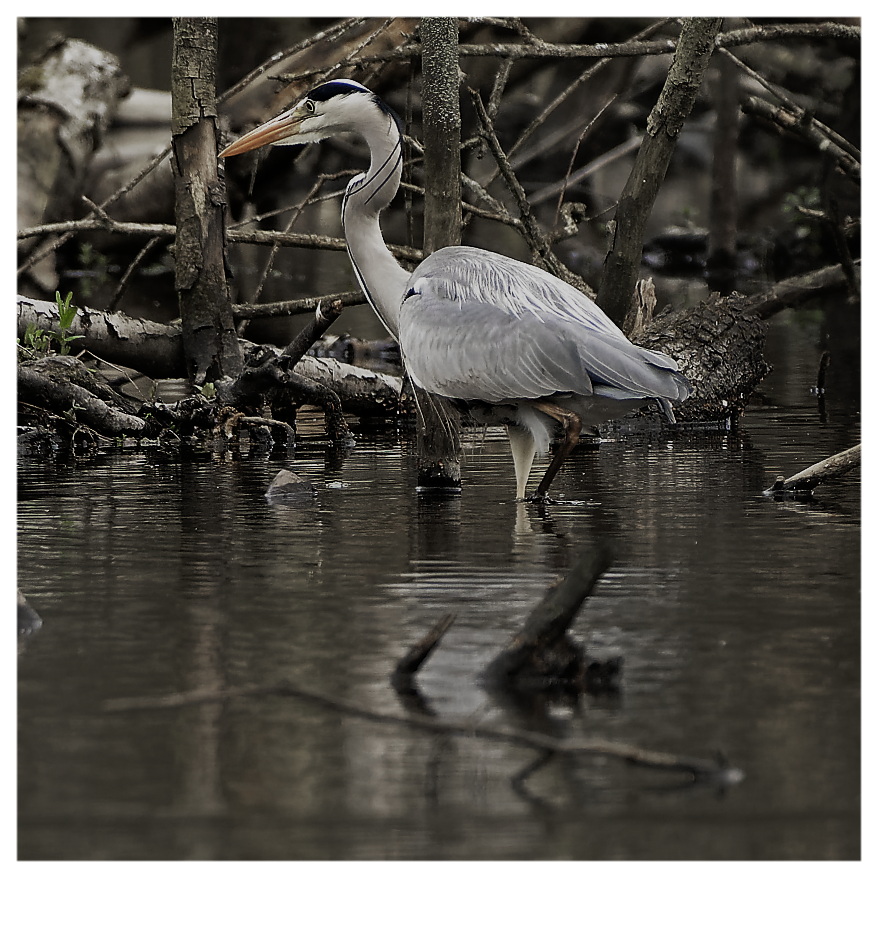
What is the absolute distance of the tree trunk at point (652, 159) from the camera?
1014 centimetres

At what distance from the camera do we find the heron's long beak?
927 cm

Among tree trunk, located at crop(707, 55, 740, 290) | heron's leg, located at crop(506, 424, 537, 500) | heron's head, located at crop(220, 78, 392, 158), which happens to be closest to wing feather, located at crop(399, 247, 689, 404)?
heron's leg, located at crop(506, 424, 537, 500)

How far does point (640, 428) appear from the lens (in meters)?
11.2

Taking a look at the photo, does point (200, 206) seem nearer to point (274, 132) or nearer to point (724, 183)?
point (274, 132)

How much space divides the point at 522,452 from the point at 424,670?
3426 millimetres

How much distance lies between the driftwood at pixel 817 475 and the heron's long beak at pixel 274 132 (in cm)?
335

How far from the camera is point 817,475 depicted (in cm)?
823

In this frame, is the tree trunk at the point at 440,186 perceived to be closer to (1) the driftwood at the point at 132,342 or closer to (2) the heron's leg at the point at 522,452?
(2) the heron's leg at the point at 522,452

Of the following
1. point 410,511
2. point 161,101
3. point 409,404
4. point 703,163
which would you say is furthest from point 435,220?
point 703,163

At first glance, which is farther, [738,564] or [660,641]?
[738,564]

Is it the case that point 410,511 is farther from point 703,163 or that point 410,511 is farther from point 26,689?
point 703,163

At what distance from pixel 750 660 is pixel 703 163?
31.4m
